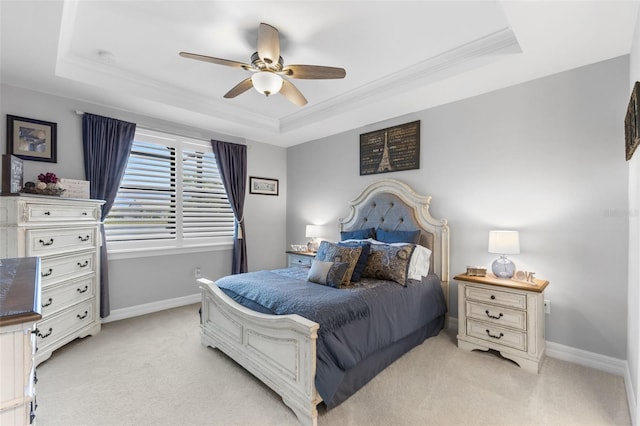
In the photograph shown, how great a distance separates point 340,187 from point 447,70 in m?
2.18

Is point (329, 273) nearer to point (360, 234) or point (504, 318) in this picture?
point (360, 234)

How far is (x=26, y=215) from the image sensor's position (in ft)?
7.91

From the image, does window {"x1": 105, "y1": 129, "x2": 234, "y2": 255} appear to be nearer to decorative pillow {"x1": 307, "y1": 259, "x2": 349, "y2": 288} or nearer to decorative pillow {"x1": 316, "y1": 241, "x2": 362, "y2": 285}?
decorative pillow {"x1": 316, "y1": 241, "x2": 362, "y2": 285}

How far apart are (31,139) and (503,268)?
15.6ft

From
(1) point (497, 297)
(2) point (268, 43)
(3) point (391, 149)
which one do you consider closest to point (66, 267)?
(2) point (268, 43)

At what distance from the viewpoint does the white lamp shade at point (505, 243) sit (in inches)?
102

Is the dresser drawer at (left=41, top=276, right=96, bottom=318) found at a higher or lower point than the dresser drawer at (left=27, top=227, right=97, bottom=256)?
lower

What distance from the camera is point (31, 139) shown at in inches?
118

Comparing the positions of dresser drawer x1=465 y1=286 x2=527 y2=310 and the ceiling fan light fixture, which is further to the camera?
dresser drawer x1=465 y1=286 x2=527 y2=310

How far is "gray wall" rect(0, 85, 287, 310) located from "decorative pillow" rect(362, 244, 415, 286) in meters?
2.53

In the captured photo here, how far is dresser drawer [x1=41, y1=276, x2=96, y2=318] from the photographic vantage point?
2523 mm

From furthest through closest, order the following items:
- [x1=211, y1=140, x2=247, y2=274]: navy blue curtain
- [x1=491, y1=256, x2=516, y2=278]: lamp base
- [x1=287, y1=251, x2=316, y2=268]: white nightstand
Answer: [x1=211, y1=140, x2=247, y2=274]: navy blue curtain
[x1=287, y1=251, x2=316, y2=268]: white nightstand
[x1=491, y1=256, x2=516, y2=278]: lamp base

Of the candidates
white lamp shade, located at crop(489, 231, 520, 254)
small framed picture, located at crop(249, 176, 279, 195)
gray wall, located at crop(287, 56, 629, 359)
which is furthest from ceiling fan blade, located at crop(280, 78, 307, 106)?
small framed picture, located at crop(249, 176, 279, 195)

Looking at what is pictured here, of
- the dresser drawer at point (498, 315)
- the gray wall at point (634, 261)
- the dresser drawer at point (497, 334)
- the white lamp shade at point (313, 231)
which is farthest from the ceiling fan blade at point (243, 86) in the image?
the dresser drawer at point (497, 334)
